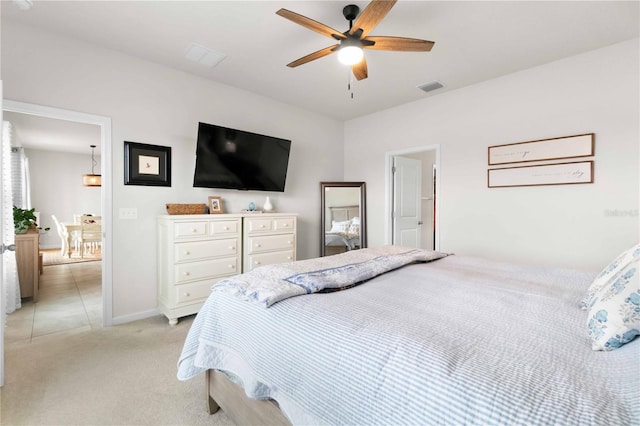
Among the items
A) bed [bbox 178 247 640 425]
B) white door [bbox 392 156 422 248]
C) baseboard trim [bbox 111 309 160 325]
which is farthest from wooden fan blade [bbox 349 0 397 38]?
baseboard trim [bbox 111 309 160 325]

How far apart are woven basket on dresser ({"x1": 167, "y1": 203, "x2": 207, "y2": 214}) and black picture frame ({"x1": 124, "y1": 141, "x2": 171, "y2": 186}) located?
1.04 feet

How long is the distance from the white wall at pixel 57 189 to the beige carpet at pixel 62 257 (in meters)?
0.78

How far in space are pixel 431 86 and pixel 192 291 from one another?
11.8ft

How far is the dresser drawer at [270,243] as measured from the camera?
345 cm

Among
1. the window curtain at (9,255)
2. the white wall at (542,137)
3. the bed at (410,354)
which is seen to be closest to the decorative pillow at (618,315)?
the bed at (410,354)

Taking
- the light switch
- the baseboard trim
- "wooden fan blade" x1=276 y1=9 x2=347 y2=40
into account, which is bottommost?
the baseboard trim

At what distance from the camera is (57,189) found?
23.6 feet

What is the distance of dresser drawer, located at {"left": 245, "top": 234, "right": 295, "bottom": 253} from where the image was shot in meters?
3.45

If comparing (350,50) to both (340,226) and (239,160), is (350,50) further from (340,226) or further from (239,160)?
(340,226)

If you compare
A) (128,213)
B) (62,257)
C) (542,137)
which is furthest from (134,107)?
(62,257)

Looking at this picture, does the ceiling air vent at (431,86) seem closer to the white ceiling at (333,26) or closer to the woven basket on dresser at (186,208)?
the white ceiling at (333,26)

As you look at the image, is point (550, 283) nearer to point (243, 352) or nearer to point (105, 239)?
point (243, 352)

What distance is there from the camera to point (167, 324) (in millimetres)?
2949

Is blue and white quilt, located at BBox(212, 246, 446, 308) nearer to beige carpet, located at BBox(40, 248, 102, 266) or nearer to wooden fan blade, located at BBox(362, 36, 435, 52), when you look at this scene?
wooden fan blade, located at BBox(362, 36, 435, 52)
